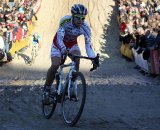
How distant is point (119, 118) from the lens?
8961 millimetres

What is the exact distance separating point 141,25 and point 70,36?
1188cm

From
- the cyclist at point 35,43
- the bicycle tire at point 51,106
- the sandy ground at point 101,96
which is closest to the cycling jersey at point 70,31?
the bicycle tire at point 51,106

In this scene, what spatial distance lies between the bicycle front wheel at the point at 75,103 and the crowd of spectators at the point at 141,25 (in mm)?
8226

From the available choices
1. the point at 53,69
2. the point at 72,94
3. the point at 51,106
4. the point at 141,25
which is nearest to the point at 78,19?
the point at 53,69

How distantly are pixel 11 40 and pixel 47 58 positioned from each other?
2.20m

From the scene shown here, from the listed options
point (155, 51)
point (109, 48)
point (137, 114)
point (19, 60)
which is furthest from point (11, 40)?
point (137, 114)

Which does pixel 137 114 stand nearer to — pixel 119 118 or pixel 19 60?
pixel 119 118

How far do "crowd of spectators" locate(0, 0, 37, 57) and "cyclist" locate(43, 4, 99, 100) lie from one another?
13241 mm

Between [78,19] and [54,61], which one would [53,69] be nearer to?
[54,61]

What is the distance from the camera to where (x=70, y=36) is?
8.66m

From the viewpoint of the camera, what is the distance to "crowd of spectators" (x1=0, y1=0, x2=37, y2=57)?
909 inches

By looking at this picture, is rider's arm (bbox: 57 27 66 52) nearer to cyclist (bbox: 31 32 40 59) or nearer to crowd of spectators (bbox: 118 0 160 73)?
crowd of spectators (bbox: 118 0 160 73)

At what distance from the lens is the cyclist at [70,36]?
26.7ft

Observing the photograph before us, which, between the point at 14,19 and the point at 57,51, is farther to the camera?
the point at 14,19
